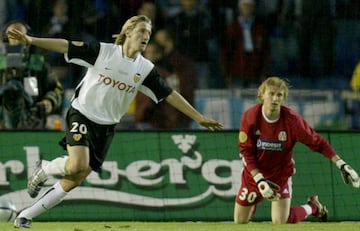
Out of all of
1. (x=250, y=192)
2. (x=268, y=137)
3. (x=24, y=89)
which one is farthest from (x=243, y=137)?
(x=24, y=89)

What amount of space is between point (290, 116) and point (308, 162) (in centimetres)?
207

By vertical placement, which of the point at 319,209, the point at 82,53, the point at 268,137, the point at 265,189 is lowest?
the point at 319,209

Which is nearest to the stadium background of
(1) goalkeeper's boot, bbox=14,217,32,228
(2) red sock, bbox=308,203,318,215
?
(2) red sock, bbox=308,203,318,215

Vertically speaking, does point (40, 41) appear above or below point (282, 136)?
above

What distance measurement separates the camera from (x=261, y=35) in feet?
50.9

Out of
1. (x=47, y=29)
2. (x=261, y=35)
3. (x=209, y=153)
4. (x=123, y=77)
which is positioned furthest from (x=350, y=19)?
(x=123, y=77)

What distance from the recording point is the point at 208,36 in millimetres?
14844

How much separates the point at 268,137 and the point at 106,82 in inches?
75.7

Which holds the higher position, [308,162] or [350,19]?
[350,19]

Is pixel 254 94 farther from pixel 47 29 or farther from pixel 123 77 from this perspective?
pixel 123 77

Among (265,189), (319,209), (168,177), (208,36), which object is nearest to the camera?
(265,189)

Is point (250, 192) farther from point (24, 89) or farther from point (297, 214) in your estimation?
point (24, 89)

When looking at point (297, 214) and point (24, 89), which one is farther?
point (24, 89)

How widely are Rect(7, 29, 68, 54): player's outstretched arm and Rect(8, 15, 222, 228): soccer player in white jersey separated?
2.3 inches
